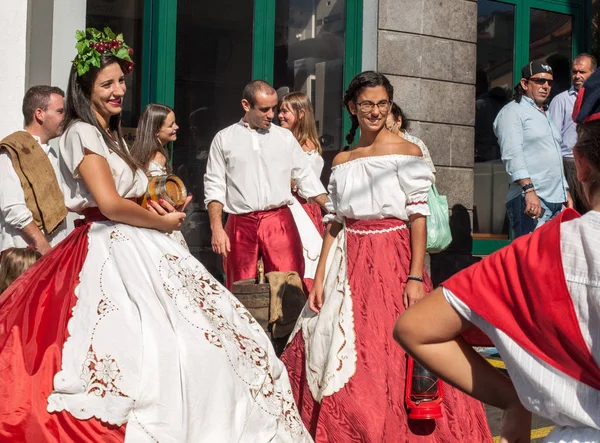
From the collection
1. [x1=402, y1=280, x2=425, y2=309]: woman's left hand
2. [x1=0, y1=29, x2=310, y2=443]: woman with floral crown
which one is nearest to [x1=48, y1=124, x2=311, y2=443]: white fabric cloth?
[x1=0, y1=29, x2=310, y2=443]: woman with floral crown

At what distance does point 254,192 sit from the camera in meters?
7.29

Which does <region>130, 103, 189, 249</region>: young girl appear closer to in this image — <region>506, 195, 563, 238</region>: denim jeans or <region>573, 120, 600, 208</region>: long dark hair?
<region>506, 195, 563, 238</region>: denim jeans

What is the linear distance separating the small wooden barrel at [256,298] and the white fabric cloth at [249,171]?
77 centimetres

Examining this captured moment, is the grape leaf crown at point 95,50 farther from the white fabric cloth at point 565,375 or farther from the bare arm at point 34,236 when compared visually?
the white fabric cloth at point 565,375

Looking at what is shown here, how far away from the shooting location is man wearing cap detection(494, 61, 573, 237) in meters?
8.09

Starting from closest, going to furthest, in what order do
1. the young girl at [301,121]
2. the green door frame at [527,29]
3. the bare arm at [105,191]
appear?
the bare arm at [105,191] → the young girl at [301,121] → the green door frame at [527,29]

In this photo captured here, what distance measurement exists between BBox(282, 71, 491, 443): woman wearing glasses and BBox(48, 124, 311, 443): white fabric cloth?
1.51 feet

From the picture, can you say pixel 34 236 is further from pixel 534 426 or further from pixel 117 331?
pixel 534 426

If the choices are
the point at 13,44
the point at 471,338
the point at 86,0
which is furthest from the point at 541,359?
the point at 86,0

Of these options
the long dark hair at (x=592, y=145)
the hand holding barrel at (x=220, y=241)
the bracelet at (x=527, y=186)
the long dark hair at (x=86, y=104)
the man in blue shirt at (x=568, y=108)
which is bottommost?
the hand holding barrel at (x=220, y=241)

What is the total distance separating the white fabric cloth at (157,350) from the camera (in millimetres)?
3732

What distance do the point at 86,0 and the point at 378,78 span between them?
4.19 meters

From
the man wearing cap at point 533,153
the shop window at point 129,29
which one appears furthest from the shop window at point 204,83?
the man wearing cap at point 533,153

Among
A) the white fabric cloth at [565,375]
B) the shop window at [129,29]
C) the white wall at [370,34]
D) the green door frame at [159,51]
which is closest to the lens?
the white fabric cloth at [565,375]
